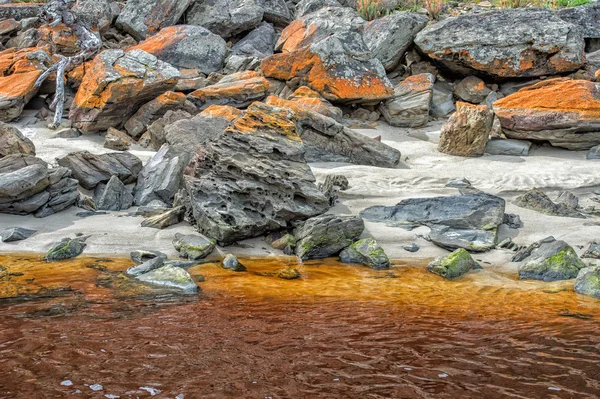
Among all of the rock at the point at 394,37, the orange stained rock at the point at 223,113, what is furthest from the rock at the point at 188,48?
the orange stained rock at the point at 223,113

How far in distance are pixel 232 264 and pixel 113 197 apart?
3.01m

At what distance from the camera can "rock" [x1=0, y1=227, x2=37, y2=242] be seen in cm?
765

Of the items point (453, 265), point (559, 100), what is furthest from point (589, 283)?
point (559, 100)

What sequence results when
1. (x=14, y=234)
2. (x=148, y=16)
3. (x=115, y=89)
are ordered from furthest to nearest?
1. (x=148, y=16)
2. (x=115, y=89)
3. (x=14, y=234)

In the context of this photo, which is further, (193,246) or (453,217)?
(453,217)

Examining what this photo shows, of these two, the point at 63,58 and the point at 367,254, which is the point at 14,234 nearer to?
the point at 367,254

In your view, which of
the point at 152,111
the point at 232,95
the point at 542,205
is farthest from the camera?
the point at 232,95

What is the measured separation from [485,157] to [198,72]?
7155mm

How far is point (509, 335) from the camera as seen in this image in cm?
493

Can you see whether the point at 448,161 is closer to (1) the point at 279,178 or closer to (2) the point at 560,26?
(1) the point at 279,178

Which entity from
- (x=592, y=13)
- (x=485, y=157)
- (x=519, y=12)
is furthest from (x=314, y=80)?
(x=592, y=13)

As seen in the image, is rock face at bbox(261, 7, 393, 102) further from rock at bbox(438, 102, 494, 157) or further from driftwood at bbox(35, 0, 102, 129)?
driftwood at bbox(35, 0, 102, 129)

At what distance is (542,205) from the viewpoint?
854 centimetres

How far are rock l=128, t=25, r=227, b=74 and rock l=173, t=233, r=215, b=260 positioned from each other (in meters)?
8.46
